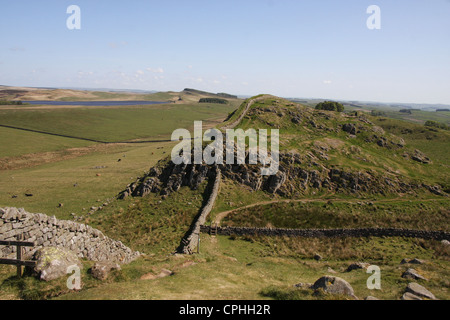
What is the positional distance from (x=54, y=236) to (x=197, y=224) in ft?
Result: 57.9

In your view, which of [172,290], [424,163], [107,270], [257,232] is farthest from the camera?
[424,163]

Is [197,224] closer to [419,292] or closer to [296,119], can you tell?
[419,292]

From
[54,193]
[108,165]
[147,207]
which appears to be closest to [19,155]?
[108,165]

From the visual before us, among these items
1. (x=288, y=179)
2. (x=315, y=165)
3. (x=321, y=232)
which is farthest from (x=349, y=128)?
(x=321, y=232)

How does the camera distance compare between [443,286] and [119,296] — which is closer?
[119,296]

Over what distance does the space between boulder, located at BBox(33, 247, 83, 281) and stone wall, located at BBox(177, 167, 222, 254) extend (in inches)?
552

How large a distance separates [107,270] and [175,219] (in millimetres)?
19581

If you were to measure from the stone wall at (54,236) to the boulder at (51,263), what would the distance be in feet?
5.30

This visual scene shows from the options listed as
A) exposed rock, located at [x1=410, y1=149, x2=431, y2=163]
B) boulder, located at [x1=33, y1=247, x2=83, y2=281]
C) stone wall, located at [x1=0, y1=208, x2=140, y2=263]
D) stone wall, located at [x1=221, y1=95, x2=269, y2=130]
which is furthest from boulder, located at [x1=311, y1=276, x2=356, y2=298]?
exposed rock, located at [x1=410, y1=149, x2=431, y2=163]

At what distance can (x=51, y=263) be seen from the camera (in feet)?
49.6

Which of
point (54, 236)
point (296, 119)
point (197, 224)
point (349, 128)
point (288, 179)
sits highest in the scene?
point (296, 119)

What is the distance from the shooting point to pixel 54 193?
162 ft

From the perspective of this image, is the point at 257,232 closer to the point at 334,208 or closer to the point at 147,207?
the point at 334,208

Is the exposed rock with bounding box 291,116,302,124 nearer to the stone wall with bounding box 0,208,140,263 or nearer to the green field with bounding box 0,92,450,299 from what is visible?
the green field with bounding box 0,92,450,299
